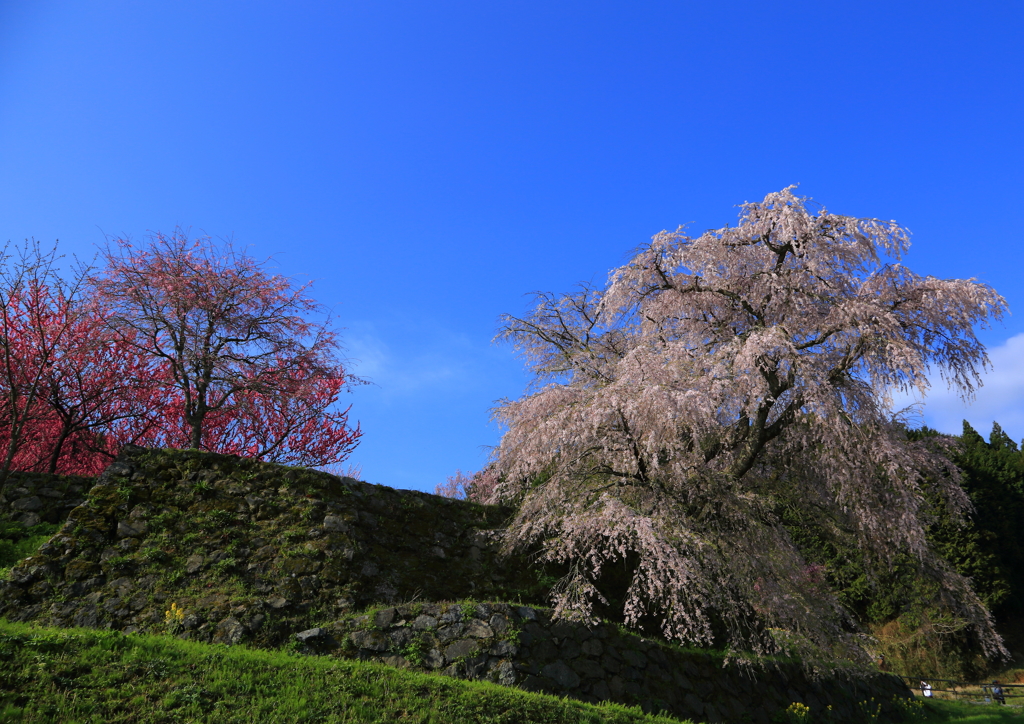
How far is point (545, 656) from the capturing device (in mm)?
9891

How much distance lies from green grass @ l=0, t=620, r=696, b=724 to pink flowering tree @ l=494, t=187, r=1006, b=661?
3.36 metres

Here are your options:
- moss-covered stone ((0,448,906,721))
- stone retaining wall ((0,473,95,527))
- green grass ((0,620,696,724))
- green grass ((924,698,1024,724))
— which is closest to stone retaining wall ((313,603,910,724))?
moss-covered stone ((0,448,906,721))

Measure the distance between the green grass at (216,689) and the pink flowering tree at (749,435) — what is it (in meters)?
3.36

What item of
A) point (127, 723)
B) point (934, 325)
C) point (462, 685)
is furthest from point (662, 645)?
point (127, 723)

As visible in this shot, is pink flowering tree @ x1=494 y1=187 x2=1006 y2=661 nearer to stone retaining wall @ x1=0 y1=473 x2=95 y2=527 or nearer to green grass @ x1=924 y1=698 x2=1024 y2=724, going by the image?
green grass @ x1=924 y1=698 x2=1024 y2=724

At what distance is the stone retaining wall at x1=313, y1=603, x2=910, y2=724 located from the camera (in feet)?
30.8

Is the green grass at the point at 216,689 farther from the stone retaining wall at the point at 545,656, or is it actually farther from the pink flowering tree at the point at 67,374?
the pink flowering tree at the point at 67,374

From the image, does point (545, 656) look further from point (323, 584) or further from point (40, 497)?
point (40, 497)

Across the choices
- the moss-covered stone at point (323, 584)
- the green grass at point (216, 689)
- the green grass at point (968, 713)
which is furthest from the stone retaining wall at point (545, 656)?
the green grass at point (968, 713)

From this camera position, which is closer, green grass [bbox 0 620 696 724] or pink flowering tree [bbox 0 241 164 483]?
green grass [bbox 0 620 696 724]

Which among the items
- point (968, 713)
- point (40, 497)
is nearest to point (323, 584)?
point (40, 497)

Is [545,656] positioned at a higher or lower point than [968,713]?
higher

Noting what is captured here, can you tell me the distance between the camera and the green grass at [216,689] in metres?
6.34

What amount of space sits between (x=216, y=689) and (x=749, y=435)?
1053 cm
